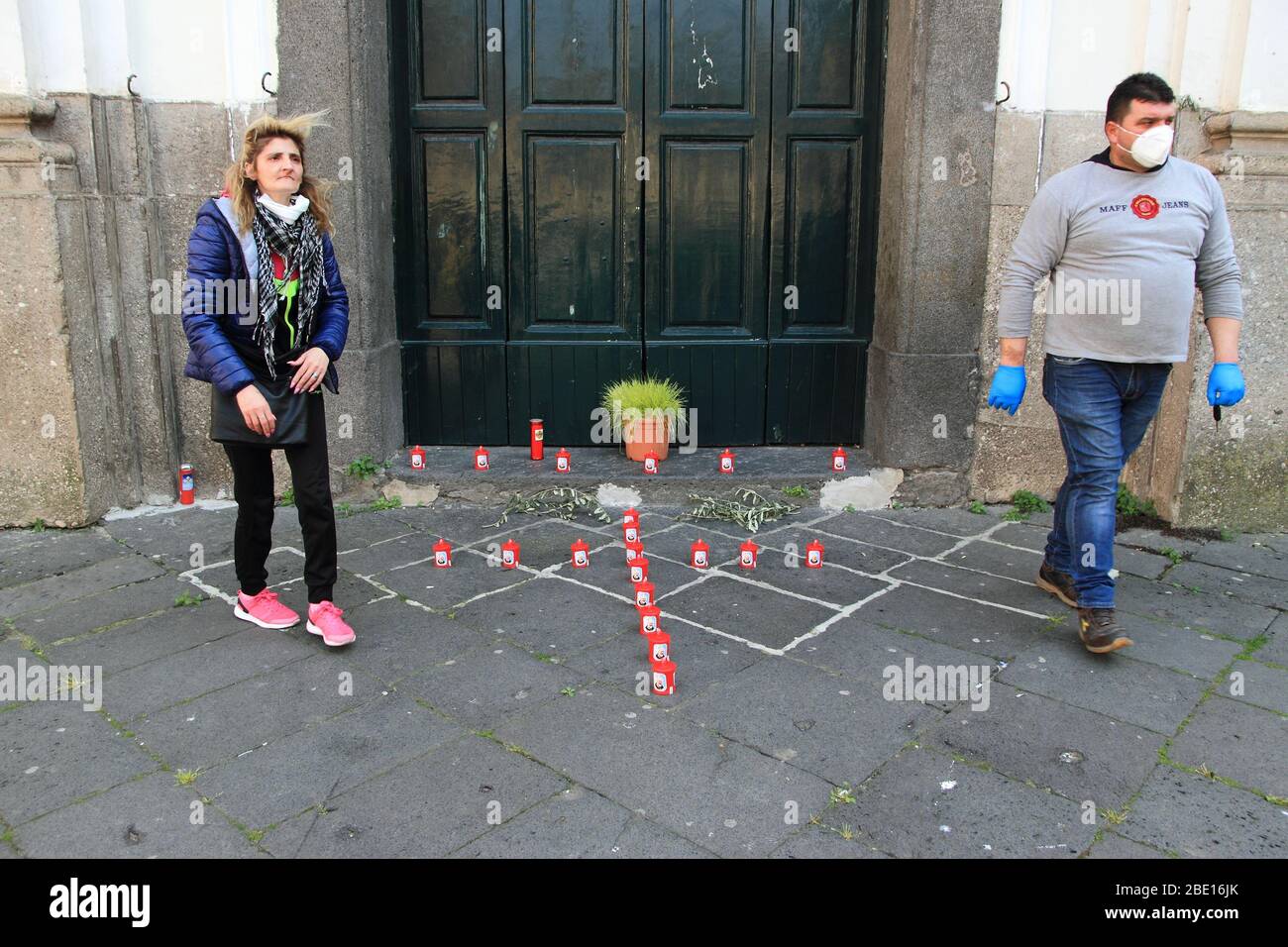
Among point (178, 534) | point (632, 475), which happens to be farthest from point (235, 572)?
point (632, 475)

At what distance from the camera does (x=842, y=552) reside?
525cm

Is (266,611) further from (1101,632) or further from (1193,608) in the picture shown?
(1193,608)

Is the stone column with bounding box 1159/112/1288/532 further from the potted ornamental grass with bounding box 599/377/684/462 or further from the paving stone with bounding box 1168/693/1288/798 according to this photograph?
the potted ornamental grass with bounding box 599/377/684/462

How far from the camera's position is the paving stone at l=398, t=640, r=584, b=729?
11.7ft

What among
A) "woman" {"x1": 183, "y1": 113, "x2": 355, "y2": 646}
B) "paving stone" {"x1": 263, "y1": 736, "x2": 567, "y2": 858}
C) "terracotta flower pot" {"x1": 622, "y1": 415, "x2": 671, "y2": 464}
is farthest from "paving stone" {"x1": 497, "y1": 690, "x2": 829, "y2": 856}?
"terracotta flower pot" {"x1": 622, "y1": 415, "x2": 671, "y2": 464}

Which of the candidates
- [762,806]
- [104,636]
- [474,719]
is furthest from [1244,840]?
[104,636]

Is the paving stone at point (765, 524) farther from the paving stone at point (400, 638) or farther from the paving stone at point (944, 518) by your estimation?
the paving stone at point (400, 638)

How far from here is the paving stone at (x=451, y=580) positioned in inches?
181

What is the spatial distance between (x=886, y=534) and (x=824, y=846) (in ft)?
9.51

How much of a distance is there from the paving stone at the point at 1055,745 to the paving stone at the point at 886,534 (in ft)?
5.51

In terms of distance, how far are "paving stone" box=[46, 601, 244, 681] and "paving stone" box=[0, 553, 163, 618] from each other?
1.59ft

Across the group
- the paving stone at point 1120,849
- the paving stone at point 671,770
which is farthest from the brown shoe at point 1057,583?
the paving stone at point 671,770

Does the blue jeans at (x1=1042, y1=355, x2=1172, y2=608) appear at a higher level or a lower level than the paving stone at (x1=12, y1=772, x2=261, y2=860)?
higher

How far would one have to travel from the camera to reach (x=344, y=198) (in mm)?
5719
